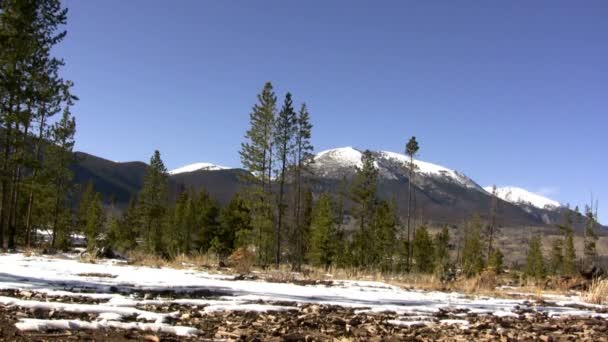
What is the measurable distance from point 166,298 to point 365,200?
128ft

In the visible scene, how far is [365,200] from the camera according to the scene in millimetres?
45875

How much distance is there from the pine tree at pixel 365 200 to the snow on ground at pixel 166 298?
110ft

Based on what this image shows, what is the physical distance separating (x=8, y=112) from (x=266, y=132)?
791 inches

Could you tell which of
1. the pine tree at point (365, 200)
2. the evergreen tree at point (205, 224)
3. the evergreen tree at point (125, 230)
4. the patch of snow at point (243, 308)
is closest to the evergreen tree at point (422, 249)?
the pine tree at point (365, 200)

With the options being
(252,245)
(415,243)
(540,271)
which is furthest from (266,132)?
(540,271)

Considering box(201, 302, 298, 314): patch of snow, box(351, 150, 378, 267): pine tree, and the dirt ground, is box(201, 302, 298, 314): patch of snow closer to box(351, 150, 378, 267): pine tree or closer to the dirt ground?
the dirt ground

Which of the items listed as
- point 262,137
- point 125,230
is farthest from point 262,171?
point 125,230

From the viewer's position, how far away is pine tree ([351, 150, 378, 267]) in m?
45.6

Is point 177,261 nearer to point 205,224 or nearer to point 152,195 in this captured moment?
point 205,224

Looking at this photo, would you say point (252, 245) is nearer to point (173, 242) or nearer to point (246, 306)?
point (173, 242)

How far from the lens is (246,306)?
23.0 feet

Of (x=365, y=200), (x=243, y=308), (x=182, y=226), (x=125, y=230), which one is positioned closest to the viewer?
(x=243, y=308)

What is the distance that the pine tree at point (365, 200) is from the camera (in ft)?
149

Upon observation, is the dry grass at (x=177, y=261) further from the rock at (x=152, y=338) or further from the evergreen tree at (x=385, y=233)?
the evergreen tree at (x=385, y=233)
